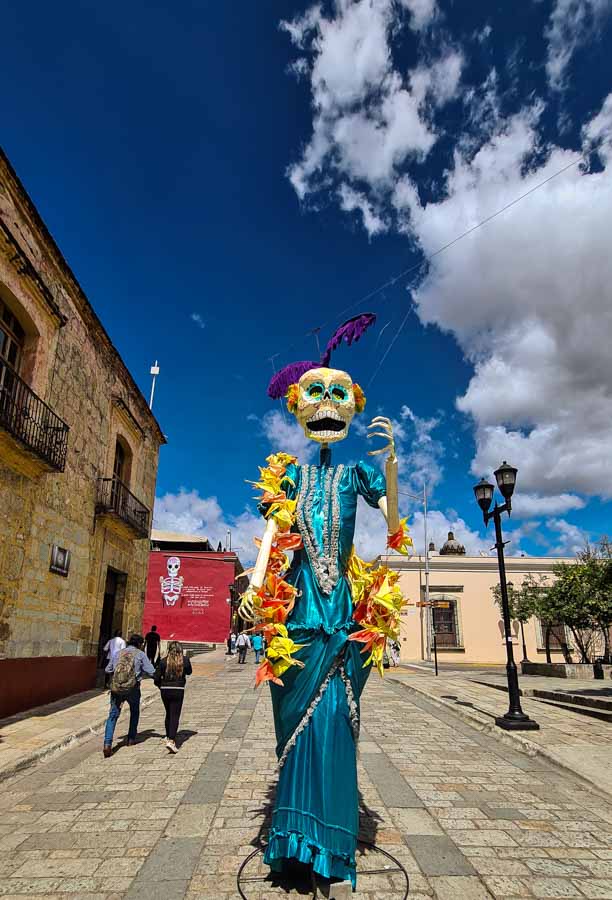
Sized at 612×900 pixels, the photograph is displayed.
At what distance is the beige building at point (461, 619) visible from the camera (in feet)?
88.8

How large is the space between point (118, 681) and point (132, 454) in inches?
353

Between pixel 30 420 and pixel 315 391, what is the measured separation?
669 cm

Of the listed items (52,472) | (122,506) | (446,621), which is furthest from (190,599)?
(52,472)

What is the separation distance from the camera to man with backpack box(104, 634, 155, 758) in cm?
663

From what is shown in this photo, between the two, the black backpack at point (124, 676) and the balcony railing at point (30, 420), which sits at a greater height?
the balcony railing at point (30, 420)

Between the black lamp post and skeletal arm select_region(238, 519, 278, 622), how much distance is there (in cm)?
639

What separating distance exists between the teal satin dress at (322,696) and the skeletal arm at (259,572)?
0.19 meters

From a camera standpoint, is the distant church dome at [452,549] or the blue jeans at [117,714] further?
the distant church dome at [452,549]

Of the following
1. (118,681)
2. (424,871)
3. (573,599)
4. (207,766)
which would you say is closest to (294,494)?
(424,871)

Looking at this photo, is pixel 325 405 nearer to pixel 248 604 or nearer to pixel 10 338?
pixel 248 604

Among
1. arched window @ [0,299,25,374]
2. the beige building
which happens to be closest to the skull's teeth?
arched window @ [0,299,25,374]

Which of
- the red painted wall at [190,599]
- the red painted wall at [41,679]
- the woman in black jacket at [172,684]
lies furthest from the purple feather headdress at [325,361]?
the red painted wall at [190,599]

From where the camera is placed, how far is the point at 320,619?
318 cm

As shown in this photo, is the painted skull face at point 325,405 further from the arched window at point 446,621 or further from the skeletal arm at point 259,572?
the arched window at point 446,621
